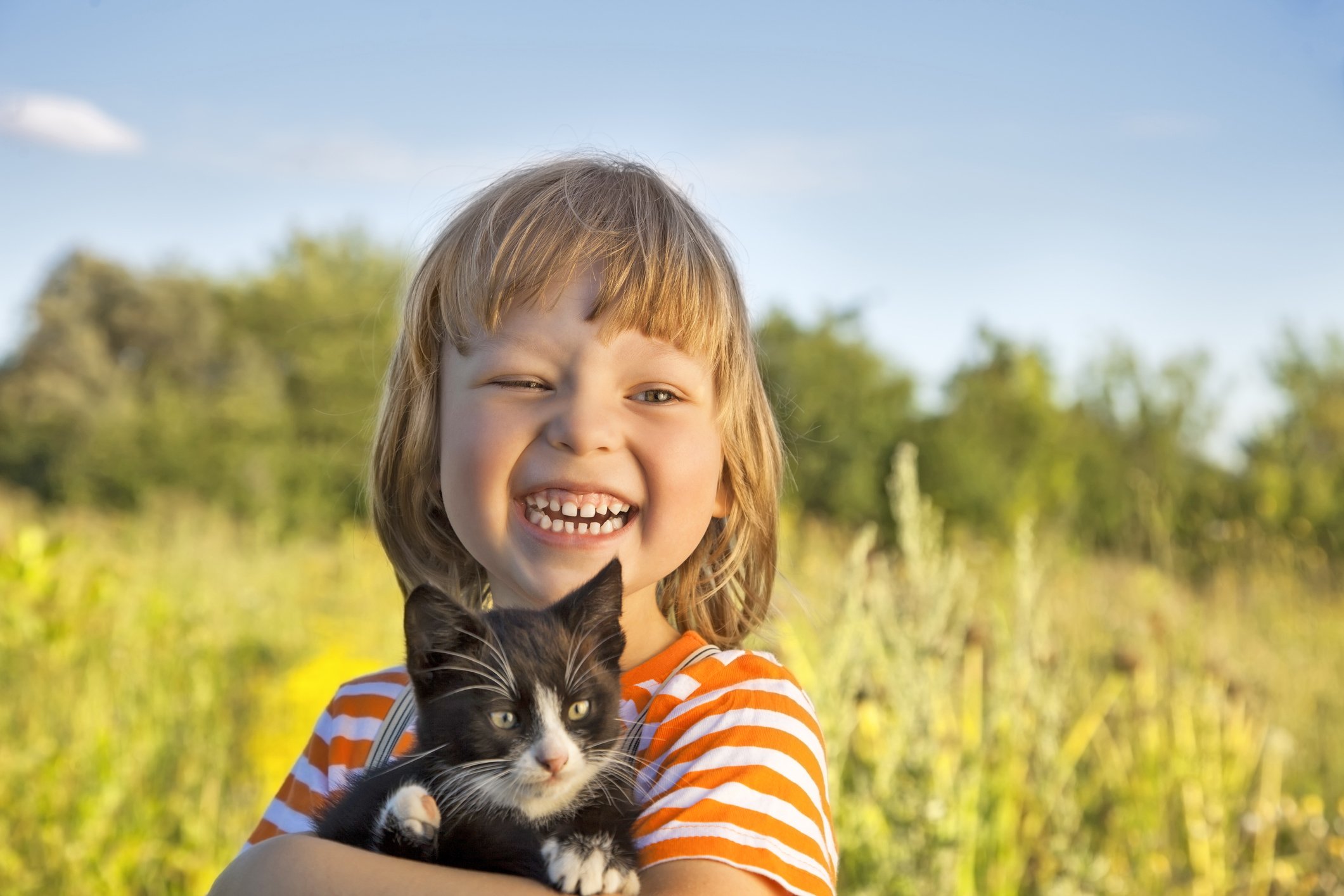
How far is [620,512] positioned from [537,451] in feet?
0.51

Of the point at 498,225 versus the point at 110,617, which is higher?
the point at 498,225

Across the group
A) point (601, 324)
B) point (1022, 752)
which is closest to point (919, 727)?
Answer: point (1022, 752)

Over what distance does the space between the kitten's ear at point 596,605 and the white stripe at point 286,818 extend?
647 mm

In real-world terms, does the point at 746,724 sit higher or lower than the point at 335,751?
higher

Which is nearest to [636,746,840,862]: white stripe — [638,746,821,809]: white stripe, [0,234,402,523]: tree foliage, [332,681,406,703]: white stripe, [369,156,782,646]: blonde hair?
[638,746,821,809]: white stripe

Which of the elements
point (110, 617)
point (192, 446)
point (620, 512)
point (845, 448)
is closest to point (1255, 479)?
point (845, 448)

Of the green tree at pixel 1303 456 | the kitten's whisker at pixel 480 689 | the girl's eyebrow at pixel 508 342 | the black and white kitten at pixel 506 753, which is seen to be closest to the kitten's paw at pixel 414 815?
the black and white kitten at pixel 506 753

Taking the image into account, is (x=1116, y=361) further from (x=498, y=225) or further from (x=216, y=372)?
(x=216, y=372)

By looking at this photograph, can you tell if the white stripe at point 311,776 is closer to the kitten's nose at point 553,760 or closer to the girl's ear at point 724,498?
the kitten's nose at point 553,760

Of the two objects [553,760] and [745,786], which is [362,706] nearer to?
[553,760]

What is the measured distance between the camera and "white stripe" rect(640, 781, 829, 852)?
135cm

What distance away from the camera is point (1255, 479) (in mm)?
13977

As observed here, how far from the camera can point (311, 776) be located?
1.89 m

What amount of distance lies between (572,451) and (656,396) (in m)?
0.18
